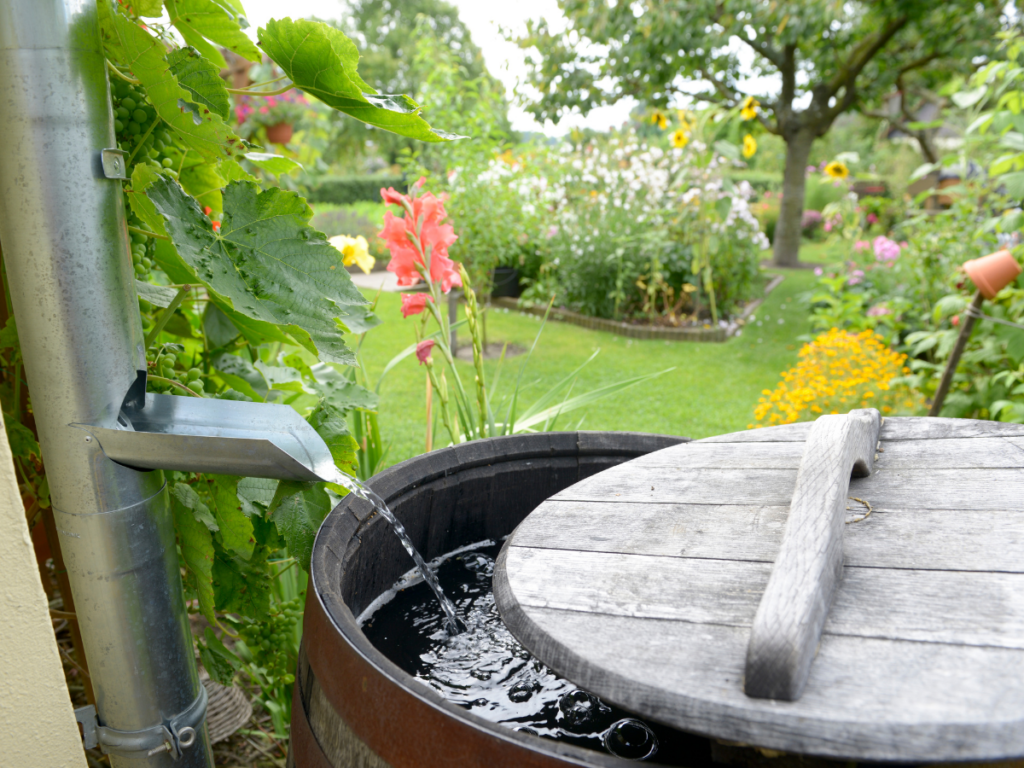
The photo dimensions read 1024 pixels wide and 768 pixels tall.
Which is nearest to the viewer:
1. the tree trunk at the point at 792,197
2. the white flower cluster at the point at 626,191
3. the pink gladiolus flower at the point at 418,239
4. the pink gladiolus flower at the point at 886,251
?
the pink gladiolus flower at the point at 418,239

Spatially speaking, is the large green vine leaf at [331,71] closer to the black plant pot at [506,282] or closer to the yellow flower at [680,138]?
the yellow flower at [680,138]

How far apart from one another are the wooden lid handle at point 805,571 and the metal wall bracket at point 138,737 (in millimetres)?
695

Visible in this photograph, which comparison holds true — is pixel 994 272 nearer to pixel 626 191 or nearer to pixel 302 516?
pixel 302 516

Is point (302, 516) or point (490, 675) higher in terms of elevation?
point (302, 516)

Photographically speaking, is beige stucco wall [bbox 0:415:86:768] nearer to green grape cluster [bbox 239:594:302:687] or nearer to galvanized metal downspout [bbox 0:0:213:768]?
galvanized metal downspout [bbox 0:0:213:768]

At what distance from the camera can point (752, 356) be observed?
4.96m

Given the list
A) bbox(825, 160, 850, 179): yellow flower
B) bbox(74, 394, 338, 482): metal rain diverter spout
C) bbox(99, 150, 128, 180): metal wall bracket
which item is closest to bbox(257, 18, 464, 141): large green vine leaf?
bbox(99, 150, 128, 180): metal wall bracket

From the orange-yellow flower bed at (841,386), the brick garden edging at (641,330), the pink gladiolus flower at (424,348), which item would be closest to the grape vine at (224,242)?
the pink gladiolus flower at (424,348)

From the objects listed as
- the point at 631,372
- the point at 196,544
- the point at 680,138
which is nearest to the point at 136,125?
the point at 196,544

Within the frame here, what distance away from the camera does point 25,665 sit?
723 millimetres

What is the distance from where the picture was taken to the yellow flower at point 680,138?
5641 mm

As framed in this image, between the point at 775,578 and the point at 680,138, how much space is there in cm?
560

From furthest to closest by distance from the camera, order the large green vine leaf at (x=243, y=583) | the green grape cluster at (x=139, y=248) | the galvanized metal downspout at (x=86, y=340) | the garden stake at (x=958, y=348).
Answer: the garden stake at (x=958, y=348)
the large green vine leaf at (x=243, y=583)
the green grape cluster at (x=139, y=248)
the galvanized metal downspout at (x=86, y=340)

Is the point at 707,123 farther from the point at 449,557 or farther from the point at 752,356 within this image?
the point at 449,557
